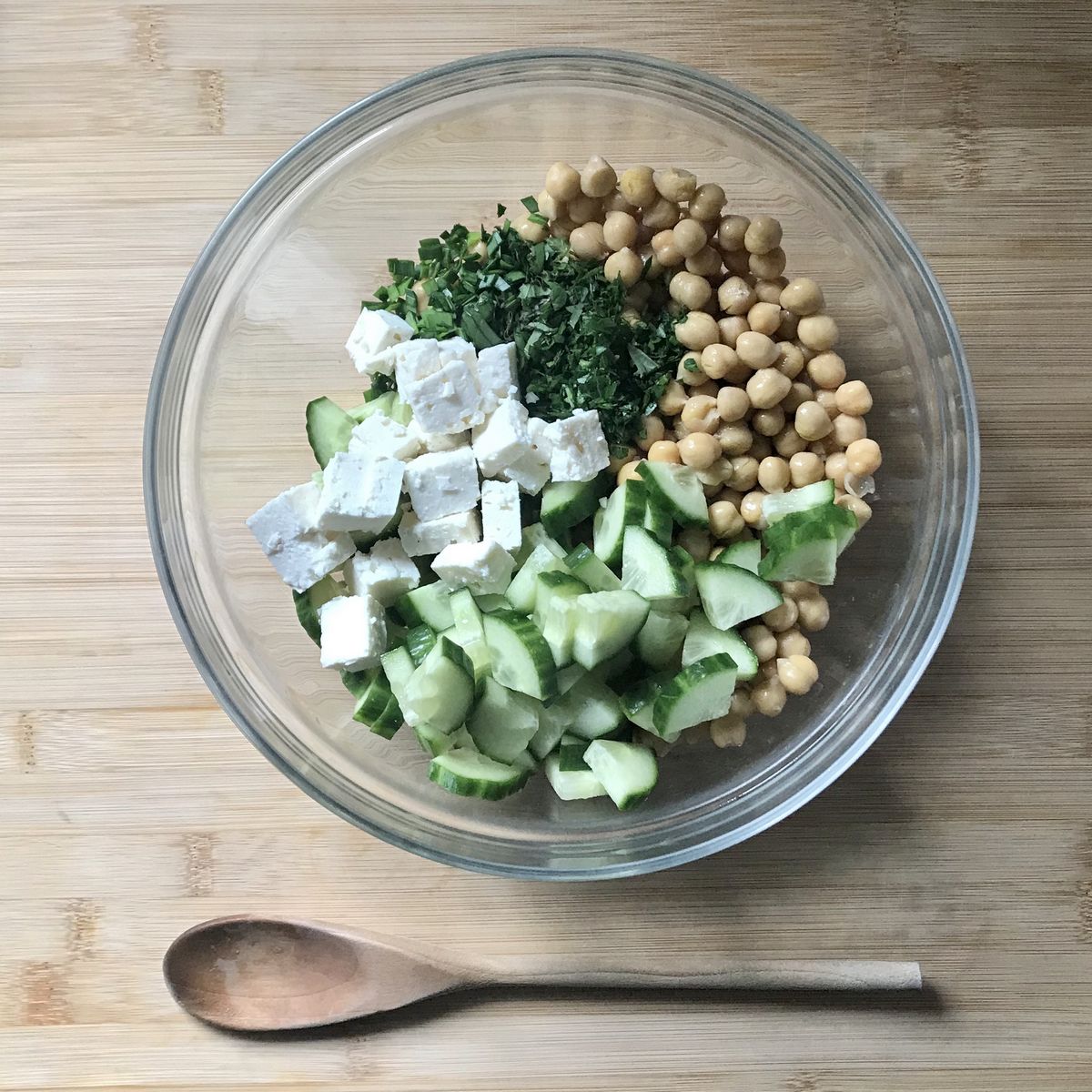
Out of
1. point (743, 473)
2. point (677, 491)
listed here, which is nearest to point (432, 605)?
point (677, 491)

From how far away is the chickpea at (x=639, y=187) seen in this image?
145cm

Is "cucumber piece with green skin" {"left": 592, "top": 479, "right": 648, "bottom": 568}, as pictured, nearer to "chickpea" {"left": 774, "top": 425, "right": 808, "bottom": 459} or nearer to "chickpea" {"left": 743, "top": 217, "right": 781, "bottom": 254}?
"chickpea" {"left": 774, "top": 425, "right": 808, "bottom": 459}

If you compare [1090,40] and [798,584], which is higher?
[1090,40]

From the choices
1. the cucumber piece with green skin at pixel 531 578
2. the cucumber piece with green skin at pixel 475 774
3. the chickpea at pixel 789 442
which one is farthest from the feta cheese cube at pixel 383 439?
the chickpea at pixel 789 442

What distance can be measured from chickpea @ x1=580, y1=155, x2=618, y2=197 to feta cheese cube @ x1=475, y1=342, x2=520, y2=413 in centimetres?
28

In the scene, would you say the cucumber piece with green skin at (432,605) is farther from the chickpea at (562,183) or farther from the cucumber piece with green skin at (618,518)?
the chickpea at (562,183)

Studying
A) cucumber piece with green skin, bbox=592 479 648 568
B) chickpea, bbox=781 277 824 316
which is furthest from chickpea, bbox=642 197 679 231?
cucumber piece with green skin, bbox=592 479 648 568

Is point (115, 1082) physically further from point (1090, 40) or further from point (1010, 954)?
point (1090, 40)

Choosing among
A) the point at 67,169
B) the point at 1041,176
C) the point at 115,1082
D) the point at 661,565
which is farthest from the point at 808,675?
the point at 67,169

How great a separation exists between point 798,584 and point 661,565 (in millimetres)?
249

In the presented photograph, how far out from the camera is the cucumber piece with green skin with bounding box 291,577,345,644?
4.81 ft

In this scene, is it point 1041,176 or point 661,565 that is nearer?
point 661,565

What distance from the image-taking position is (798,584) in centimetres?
141

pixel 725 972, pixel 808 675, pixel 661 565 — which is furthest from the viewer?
pixel 725 972
